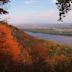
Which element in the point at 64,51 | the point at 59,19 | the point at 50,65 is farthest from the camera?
the point at 64,51

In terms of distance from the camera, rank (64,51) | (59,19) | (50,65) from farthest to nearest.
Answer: (64,51) < (50,65) < (59,19)

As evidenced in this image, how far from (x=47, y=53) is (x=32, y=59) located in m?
2.65

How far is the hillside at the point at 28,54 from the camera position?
2035 inches

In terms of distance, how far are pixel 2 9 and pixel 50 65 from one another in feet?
30.0

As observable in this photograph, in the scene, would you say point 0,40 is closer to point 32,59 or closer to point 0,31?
point 0,31

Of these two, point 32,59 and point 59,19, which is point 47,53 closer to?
point 32,59

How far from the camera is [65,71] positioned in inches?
2117

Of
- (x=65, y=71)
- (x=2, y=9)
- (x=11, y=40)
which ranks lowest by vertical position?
(x=65, y=71)

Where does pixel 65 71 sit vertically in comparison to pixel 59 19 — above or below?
below

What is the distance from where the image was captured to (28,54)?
5384 cm

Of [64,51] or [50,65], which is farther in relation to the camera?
[64,51]

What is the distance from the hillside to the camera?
51.7 metres

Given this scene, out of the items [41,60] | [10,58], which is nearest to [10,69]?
[10,58]

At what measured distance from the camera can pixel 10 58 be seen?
5191cm
